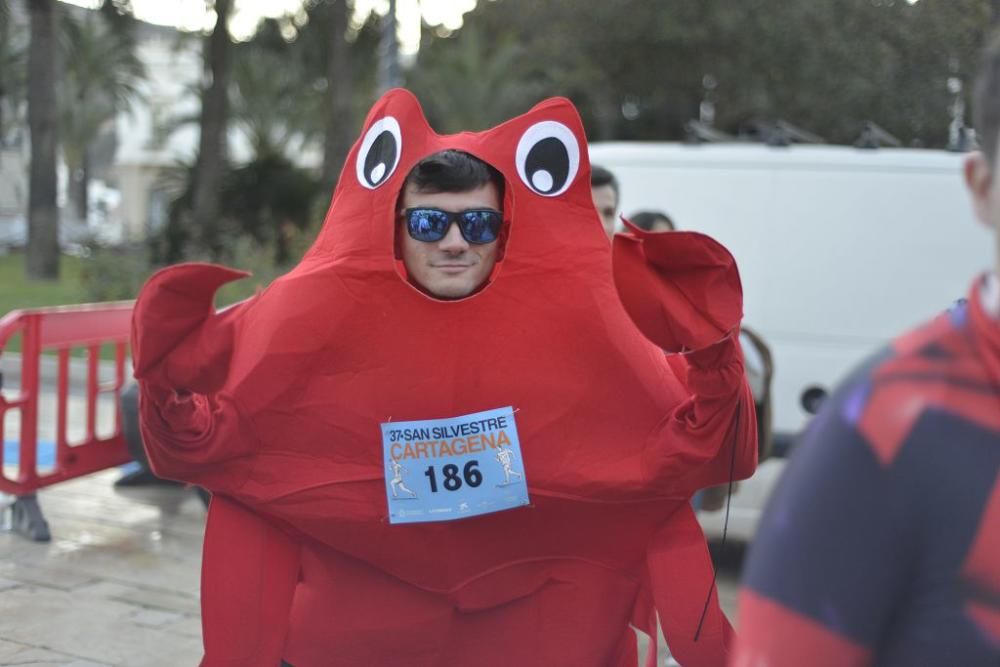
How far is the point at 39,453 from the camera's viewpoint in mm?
8453

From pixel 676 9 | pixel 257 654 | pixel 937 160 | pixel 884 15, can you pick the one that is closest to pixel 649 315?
pixel 257 654

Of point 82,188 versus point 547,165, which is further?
point 82,188

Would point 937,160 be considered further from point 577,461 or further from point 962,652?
point 962,652

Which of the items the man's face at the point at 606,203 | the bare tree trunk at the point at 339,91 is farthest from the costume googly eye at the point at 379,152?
the bare tree trunk at the point at 339,91

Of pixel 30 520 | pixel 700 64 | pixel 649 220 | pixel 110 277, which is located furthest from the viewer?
pixel 700 64

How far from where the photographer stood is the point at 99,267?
1631 cm

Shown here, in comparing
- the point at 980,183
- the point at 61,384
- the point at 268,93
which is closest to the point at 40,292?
the point at 61,384

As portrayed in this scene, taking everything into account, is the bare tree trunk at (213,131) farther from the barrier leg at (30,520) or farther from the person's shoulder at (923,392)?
the person's shoulder at (923,392)

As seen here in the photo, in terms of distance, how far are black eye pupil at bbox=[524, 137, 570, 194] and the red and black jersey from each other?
1757 mm

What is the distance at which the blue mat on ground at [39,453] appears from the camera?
26.5 feet

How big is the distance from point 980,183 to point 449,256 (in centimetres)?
165

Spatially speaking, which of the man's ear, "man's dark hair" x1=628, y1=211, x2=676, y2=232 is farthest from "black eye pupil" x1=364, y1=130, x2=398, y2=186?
"man's dark hair" x1=628, y1=211, x2=676, y2=232

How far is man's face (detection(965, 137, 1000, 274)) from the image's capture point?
1441 millimetres

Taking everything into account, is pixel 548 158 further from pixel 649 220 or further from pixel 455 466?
pixel 649 220
